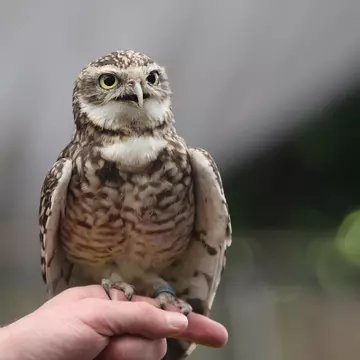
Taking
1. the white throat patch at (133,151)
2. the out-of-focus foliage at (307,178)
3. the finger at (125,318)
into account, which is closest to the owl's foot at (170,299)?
the finger at (125,318)

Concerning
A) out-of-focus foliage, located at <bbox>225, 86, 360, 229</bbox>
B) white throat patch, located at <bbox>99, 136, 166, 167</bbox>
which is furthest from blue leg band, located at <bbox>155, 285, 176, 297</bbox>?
out-of-focus foliage, located at <bbox>225, 86, 360, 229</bbox>

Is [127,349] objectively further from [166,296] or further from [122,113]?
[122,113]

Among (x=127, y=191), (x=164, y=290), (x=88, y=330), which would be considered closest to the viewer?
(x=88, y=330)

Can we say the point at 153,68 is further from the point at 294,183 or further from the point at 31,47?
the point at 31,47

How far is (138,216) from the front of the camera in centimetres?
98

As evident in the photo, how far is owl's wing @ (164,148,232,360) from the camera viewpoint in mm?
1038

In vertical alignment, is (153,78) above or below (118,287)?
above

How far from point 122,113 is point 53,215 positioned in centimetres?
21

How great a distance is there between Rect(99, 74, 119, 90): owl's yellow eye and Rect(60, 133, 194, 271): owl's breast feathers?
104 millimetres

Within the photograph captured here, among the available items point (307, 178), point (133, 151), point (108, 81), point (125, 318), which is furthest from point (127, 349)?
point (307, 178)

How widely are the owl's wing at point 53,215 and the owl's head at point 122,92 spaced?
0.10m

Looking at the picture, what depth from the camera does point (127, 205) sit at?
97cm

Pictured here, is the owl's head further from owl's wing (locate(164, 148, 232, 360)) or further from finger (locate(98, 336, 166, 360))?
finger (locate(98, 336, 166, 360))

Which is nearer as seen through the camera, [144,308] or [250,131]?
[144,308]
